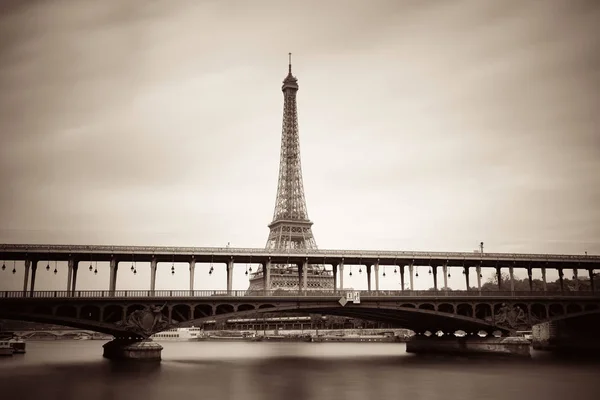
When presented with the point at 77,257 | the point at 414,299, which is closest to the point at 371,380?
the point at 414,299

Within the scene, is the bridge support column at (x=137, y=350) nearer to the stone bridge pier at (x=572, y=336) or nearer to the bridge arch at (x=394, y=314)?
the bridge arch at (x=394, y=314)

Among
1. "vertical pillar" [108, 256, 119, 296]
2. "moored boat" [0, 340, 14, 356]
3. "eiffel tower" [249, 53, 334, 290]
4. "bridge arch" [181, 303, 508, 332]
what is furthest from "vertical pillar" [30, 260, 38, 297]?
"eiffel tower" [249, 53, 334, 290]

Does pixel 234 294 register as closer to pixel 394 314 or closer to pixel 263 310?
pixel 263 310

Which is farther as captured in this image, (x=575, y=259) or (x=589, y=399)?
(x=575, y=259)

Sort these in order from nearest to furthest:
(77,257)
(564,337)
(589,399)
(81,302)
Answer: (589,399), (81,302), (77,257), (564,337)

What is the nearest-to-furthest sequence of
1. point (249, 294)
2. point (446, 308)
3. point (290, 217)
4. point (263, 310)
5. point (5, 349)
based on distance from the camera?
point (263, 310) → point (249, 294) → point (446, 308) → point (5, 349) → point (290, 217)

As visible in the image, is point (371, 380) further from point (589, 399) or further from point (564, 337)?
point (564, 337)

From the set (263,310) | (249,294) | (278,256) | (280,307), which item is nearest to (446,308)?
(278,256)

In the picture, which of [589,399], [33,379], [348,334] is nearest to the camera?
[589,399]
